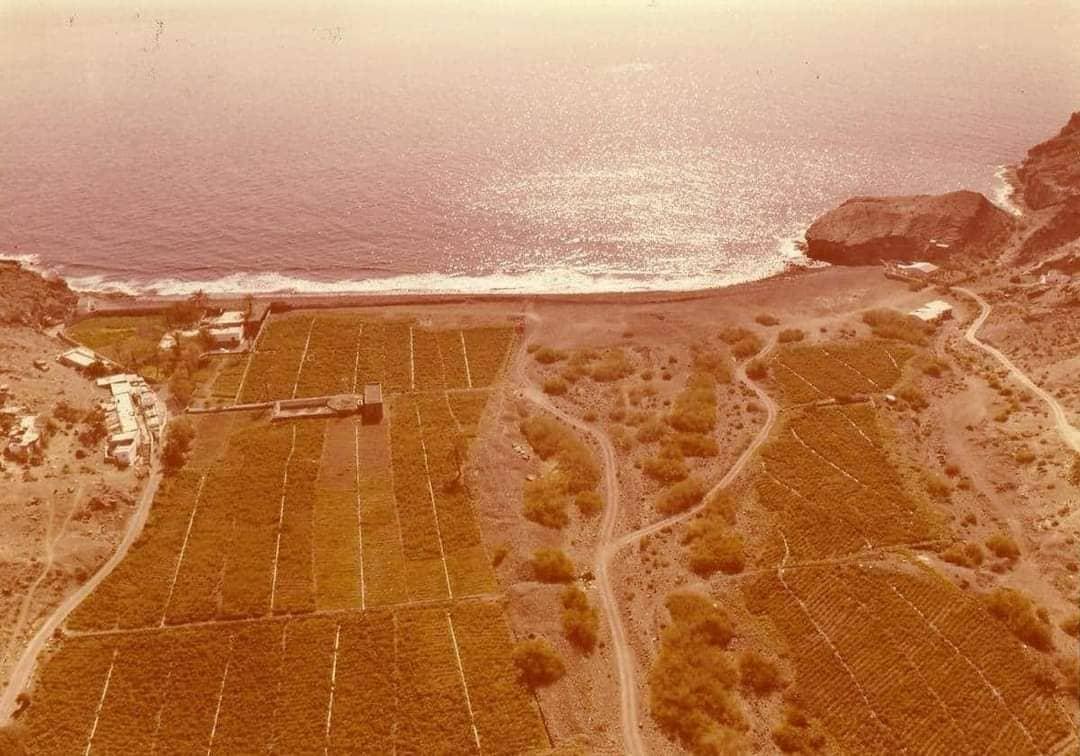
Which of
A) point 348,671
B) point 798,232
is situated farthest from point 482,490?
point 798,232

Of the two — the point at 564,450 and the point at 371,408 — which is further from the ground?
the point at 371,408

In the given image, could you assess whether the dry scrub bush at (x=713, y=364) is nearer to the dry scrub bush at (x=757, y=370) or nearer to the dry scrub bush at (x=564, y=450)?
the dry scrub bush at (x=757, y=370)

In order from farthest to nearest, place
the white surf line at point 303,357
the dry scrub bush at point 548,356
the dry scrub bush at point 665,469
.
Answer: the dry scrub bush at point 548,356, the white surf line at point 303,357, the dry scrub bush at point 665,469

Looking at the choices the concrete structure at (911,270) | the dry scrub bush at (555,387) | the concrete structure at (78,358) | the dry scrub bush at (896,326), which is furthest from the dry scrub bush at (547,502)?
the concrete structure at (911,270)

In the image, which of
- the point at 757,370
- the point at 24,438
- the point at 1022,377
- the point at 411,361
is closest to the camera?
the point at 24,438

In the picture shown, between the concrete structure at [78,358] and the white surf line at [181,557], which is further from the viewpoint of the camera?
the concrete structure at [78,358]

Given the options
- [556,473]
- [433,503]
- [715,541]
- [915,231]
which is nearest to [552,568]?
[556,473]

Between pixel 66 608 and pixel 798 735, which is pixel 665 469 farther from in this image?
pixel 66 608

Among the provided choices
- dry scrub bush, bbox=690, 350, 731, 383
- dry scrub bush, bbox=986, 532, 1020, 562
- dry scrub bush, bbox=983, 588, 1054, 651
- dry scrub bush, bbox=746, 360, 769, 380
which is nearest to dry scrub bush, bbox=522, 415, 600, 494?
dry scrub bush, bbox=690, 350, 731, 383
